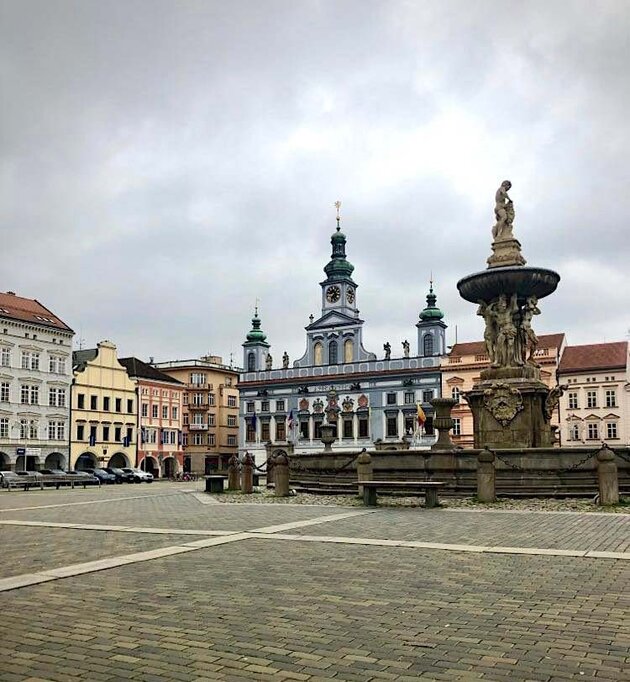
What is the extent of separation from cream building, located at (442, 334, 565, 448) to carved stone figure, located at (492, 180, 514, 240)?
4623 cm

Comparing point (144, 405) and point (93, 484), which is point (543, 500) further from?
point (144, 405)

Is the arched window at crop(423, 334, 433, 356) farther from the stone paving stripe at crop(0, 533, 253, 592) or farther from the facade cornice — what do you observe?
the stone paving stripe at crop(0, 533, 253, 592)

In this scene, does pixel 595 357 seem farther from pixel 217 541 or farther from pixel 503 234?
pixel 217 541

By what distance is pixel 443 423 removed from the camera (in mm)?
25359

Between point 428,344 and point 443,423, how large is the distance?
2405 inches

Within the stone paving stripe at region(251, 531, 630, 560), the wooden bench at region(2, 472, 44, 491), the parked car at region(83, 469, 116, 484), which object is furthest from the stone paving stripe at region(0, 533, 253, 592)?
the parked car at region(83, 469, 116, 484)

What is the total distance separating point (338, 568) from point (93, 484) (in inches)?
1806

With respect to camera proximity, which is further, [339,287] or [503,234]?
[339,287]

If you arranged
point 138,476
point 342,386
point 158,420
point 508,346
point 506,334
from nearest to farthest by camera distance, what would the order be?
point 508,346
point 506,334
point 138,476
point 158,420
point 342,386

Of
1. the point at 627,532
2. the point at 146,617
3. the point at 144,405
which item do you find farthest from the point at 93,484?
the point at 146,617

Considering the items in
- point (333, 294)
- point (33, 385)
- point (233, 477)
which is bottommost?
point (233, 477)

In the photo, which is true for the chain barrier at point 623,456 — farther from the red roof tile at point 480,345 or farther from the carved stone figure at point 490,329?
the red roof tile at point 480,345

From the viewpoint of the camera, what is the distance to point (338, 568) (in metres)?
9.84

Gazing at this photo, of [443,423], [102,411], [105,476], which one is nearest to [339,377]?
[102,411]
